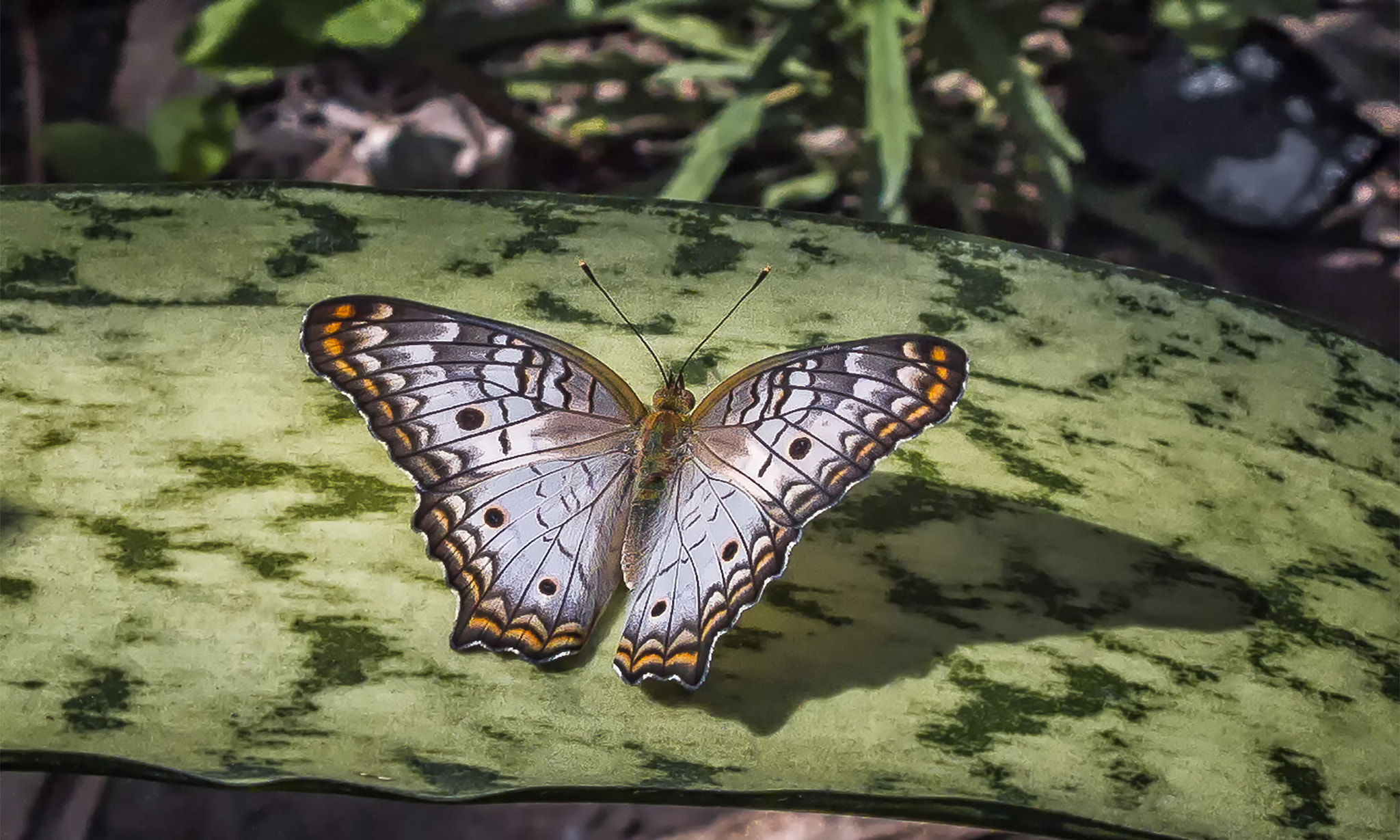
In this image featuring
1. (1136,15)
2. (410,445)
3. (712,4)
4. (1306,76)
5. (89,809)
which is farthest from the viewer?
(1136,15)

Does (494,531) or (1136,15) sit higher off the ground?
(1136,15)

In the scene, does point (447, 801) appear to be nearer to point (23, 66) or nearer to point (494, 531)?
point (494, 531)

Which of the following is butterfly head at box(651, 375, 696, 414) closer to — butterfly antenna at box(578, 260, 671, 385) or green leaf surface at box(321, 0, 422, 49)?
butterfly antenna at box(578, 260, 671, 385)

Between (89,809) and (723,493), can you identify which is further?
(89,809)

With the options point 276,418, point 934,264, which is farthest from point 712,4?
point 276,418

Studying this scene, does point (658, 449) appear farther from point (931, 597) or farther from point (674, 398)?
point (931, 597)

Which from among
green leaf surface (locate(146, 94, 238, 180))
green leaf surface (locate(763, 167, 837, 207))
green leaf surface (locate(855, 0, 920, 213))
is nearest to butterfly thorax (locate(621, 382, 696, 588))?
green leaf surface (locate(855, 0, 920, 213))

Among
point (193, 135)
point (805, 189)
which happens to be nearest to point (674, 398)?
point (805, 189)
